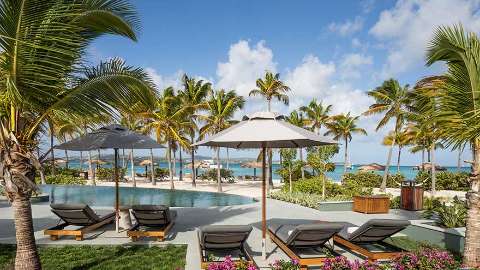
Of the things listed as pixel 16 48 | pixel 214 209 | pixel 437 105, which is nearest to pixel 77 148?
pixel 16 48

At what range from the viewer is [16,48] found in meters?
4.29

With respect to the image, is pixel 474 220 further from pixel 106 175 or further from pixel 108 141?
pixel 106 175

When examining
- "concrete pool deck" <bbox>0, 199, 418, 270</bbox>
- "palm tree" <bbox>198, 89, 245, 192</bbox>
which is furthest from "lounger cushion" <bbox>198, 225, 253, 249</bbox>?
"palm tree" <bbox>198, 89, 245, 192</bbox>

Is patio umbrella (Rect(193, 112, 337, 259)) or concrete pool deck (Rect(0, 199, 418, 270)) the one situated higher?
patio umbrella (Rect(193, 112, 337, 259))

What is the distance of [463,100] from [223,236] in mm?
4767

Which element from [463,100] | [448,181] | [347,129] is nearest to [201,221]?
[463,100]

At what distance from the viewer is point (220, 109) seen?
984 inches

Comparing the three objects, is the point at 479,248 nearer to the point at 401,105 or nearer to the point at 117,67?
the point at 117,67

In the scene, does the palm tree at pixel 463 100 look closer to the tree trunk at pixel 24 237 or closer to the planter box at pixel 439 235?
the planter box at pixel 439 235

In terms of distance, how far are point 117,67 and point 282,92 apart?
2183 cm

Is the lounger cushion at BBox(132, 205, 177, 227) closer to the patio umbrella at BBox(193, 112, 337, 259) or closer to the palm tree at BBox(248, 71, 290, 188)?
the patio umbrella at BBox(193, 112, 337, 259)

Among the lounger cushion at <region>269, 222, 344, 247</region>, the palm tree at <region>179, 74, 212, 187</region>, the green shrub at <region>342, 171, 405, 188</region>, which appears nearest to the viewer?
the lounger cushion at <region>269, 222, 344, 247</region>

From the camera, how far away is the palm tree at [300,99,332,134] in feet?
109

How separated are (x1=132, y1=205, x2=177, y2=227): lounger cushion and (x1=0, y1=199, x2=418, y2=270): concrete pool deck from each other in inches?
16.2
